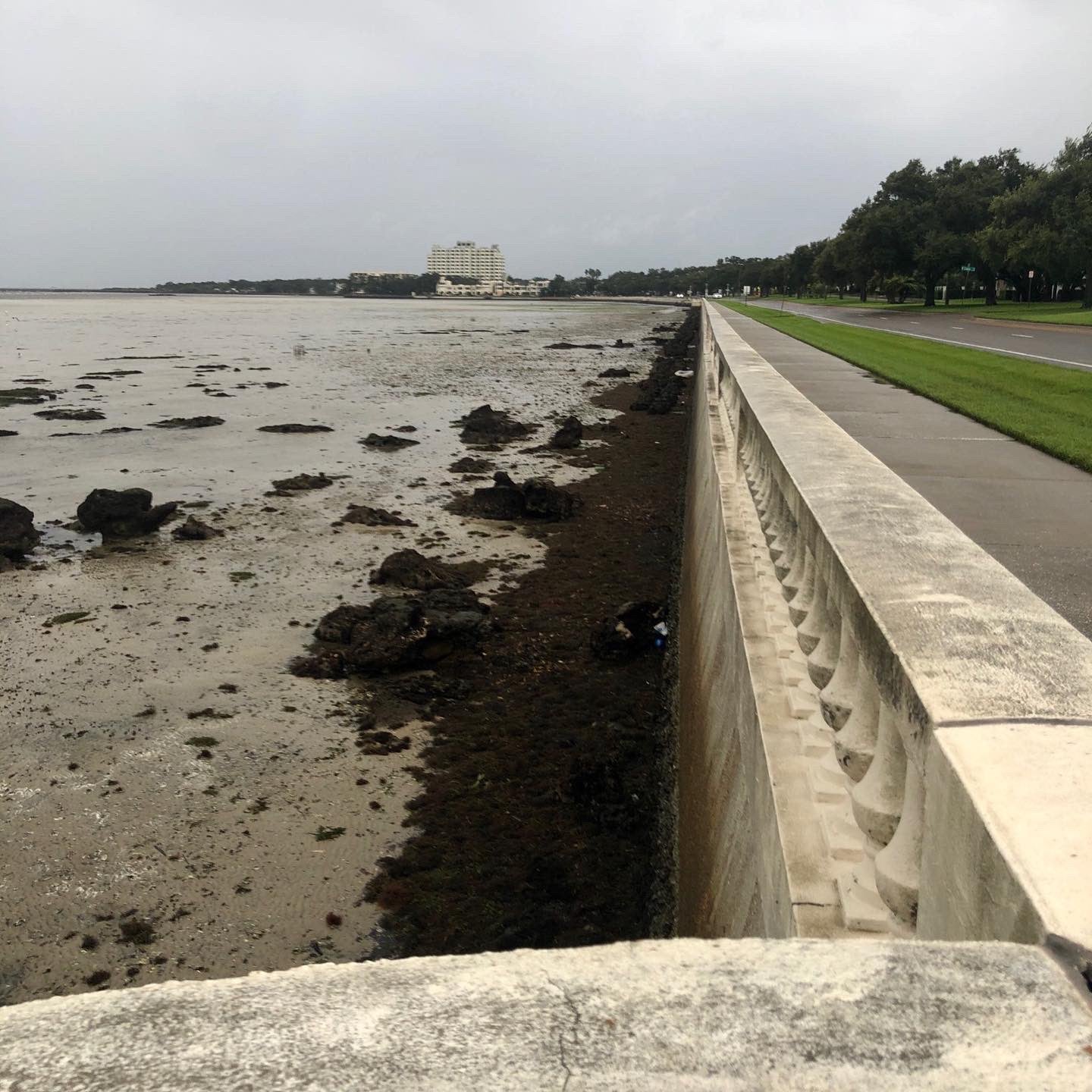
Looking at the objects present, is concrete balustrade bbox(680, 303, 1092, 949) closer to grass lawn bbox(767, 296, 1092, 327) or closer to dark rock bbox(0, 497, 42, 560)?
dark rock bbox(0, 497, 42, 560)

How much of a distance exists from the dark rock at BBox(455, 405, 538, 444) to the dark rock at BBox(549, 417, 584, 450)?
1092mm

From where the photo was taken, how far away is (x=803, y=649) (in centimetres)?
426

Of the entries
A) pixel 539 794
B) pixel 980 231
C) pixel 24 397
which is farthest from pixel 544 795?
pixel 980 231

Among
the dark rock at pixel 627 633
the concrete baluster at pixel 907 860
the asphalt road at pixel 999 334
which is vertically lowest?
the dark rock at pixel 627 633

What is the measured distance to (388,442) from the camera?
20.4 meters

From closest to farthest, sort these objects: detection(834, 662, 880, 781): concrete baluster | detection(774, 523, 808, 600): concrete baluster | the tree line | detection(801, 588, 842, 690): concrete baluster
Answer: detection(834, 662, 880, 781): concrete baluster → detection(801, 588, 842, 690): concrete baluster → detection(774, 523, 808, 600): concrete baluster → the tree line

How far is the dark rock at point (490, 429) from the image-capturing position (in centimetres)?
2116

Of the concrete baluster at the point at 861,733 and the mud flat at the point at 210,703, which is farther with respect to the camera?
the mud flat at the point at 210,703

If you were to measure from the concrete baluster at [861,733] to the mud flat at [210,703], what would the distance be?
116 inches

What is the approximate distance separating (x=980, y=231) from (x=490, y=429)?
5063cm

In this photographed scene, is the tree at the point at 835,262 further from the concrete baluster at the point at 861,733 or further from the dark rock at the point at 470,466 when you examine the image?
the concrete baluster at the point at 861,733

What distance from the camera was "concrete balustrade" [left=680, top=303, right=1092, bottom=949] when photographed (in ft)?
6.24

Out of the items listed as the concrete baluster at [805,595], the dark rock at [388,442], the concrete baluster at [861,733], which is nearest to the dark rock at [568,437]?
the dark rock at [388,442]

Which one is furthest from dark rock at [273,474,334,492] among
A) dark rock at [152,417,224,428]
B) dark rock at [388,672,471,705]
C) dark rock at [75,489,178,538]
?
dark rock at [388,672,471,705]
